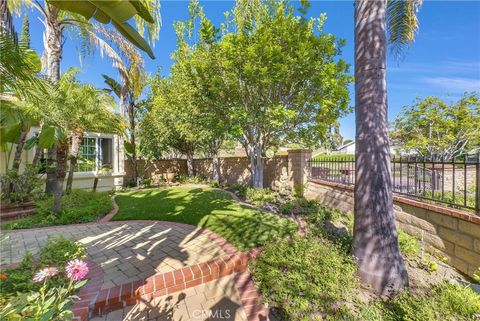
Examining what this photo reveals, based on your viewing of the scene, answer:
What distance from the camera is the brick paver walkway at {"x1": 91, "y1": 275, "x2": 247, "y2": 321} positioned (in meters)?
2.74

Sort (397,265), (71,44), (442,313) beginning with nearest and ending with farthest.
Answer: (442,313) < (397,265) < (71,44)

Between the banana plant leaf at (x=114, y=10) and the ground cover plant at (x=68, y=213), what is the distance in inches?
236

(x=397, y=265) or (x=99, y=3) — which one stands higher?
(x=99, y=3)

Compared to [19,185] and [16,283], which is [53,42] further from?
[16,283]

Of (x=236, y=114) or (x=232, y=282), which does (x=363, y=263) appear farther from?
(x=236, y=114)

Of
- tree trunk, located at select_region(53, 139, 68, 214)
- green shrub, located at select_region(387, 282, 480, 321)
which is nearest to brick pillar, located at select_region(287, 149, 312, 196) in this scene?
green shrub, located at select_region(387, 282, 480, 321)

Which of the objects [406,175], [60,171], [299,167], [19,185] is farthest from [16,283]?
[299,167]

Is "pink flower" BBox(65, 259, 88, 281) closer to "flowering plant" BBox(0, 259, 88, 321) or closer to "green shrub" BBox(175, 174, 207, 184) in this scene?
"flowering plant" BBox(0, 259, 88, 321)

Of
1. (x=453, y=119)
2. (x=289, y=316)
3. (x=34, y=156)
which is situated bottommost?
(x=289, y=316)

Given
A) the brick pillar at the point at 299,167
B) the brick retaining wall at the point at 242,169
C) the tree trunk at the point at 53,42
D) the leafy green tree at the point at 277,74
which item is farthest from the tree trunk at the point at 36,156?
the brick pillar at the point at 299,167

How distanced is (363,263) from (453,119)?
58.0 ft

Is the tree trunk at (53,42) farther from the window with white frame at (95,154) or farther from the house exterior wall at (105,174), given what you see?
the window with white frame at (95,154)

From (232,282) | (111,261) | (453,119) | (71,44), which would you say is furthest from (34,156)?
(453,119)

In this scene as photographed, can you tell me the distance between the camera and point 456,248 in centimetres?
404
